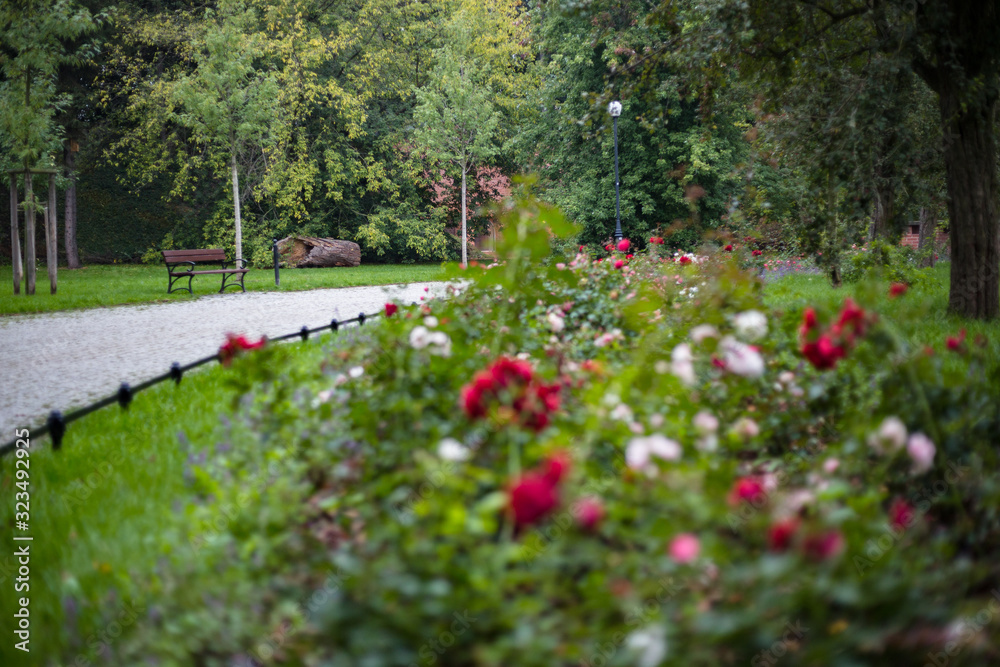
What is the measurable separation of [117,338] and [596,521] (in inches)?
342

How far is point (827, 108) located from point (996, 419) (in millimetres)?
7721

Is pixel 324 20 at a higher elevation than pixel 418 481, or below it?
higher

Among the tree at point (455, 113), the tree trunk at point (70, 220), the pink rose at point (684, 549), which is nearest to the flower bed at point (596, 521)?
the pink rose at point (684, 549)

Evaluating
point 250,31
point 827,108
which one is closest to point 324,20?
point 250,31

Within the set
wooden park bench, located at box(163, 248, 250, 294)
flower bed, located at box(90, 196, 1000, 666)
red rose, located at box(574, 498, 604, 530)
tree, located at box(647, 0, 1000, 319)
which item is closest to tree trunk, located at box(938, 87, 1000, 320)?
tree, located at box(647, 0, 1000, 319)

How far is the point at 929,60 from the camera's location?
7.66 m

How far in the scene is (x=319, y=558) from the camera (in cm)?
186

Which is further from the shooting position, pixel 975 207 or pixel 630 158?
pixel 630 158

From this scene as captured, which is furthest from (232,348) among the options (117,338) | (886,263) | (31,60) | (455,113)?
(455,113)

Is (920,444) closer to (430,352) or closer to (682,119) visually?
(430,352)

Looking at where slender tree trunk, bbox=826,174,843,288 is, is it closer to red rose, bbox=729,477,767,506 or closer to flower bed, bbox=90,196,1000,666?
flower bed, bbox=90,196,1000,666

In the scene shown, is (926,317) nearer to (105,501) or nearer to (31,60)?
(105,501)

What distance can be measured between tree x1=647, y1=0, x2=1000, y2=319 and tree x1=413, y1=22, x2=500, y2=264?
17.2 metres

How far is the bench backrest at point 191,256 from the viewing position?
14.7 m
